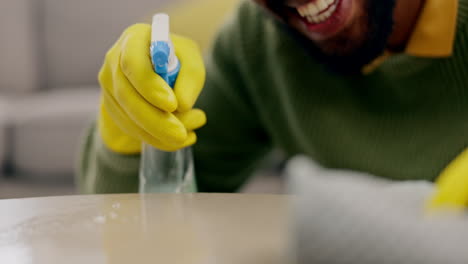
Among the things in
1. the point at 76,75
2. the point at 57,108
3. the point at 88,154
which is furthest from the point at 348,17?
the point at 76,75

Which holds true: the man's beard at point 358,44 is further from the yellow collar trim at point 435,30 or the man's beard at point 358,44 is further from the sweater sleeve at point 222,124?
the sweater sleeve at point 222,124

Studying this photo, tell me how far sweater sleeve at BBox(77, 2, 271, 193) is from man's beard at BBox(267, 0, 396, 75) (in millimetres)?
141

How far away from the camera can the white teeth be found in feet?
2.26

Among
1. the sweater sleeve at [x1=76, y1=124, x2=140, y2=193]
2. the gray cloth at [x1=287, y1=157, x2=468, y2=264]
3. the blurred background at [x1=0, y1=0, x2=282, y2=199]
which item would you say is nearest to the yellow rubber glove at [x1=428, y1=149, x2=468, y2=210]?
the gray cloth at [x1=287, y1=157, x2=468, y2=264]

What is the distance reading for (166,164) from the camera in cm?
61

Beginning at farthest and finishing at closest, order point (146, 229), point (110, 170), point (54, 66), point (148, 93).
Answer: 1. point (54, 66)
2. point (110, 170)
3. point (148, 93)
4. point (146, 229)

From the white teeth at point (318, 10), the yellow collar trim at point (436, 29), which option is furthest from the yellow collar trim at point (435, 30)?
the white teeth at point (318, 10)

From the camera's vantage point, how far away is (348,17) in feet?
2.34

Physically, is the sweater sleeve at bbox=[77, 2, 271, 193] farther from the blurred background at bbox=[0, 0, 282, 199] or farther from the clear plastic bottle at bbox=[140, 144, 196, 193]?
the blurred background at bbox=[0, 0, 282, 199]

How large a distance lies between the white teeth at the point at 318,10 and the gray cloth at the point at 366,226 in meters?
0.40

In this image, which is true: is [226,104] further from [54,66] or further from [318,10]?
[54,66]

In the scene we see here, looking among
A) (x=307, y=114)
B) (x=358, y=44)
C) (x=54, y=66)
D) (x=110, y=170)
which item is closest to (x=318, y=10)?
(x=358, y=44)

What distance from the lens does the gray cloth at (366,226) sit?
29cm

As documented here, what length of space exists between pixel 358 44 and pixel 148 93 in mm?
288
